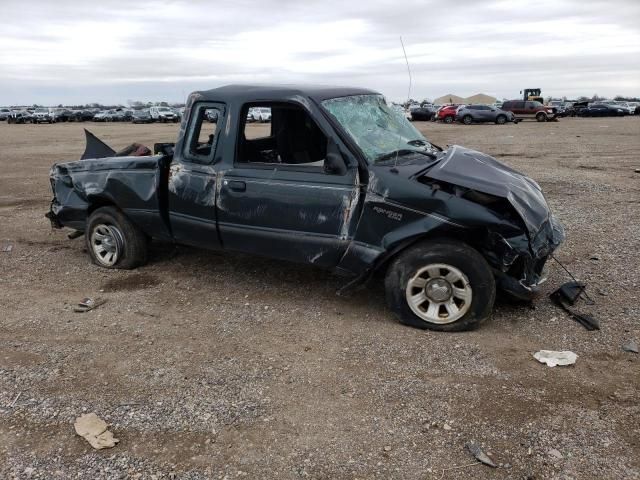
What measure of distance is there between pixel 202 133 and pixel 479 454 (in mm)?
3634

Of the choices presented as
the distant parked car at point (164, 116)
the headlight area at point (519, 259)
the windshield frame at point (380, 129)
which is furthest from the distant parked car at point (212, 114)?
the distant parked car at point (164, 116)

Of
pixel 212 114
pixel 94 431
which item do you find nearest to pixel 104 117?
pixel 212 114

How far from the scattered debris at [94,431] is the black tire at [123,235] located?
271 cm

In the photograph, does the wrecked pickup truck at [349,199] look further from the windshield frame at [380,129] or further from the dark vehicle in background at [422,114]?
the dark vehicle in background at [422,114]

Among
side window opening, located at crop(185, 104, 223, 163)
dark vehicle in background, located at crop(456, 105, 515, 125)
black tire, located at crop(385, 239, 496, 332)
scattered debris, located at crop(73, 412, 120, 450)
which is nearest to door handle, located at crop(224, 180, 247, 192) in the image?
side window opening, located at crop(185, 104, 223, 163)

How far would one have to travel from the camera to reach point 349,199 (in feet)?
14.3

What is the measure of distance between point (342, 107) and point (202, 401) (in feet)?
8.70

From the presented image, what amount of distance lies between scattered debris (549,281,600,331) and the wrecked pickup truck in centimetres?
35

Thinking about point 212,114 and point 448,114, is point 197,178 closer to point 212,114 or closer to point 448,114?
point 212,114

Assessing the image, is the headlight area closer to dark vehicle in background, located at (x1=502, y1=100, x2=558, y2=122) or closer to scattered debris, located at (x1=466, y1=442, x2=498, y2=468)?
scattered debris, located at (x1=466, y1=442, x2=498, y2=468)

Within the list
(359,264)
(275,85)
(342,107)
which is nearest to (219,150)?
(275,85)

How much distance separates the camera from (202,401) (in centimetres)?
345

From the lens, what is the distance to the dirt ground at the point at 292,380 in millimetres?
2920

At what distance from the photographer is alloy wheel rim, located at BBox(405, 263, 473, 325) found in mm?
→ 4191
